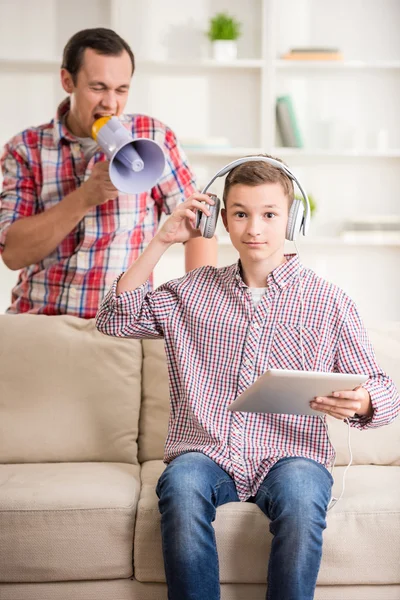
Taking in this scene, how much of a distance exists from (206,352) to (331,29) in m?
3.00

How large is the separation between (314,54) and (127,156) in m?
2.48

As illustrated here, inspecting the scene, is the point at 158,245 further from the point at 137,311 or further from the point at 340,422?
the point at 340,422

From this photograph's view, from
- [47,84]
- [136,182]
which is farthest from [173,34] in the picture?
[136,182]

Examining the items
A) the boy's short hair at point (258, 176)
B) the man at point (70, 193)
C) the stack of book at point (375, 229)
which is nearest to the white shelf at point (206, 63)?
the stack of book at point (375, 229)

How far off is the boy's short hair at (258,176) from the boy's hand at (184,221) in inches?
2.5

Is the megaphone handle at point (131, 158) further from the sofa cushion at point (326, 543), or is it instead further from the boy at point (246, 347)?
the sofa cushion at point (326, 543)

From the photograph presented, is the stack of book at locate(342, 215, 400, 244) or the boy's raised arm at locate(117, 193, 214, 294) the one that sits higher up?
the boy's raised arm at locate(117, 193, 214, 294)

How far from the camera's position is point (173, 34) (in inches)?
169

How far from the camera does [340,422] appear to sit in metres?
2.16

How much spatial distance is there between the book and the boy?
2.41m

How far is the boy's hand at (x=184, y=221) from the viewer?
1875mm

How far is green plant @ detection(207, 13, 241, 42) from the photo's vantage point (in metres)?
4.14

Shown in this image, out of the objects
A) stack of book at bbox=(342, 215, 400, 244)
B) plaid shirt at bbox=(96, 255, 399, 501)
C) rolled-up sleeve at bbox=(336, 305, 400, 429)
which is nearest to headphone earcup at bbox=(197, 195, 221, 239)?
plaid shirt at bbox=(96, 255, 399, 501)

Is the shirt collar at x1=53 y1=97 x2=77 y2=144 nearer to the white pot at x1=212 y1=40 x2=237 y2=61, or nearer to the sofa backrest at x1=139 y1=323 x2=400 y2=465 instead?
the sofa backrest at x1=139 y1=323 x2=400 y2=465
